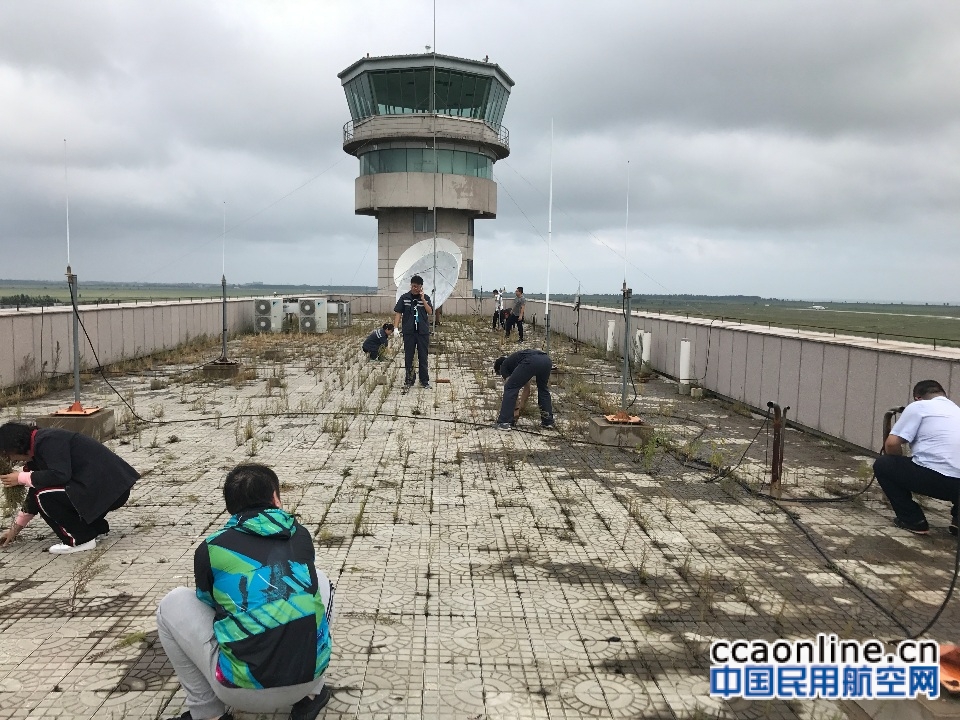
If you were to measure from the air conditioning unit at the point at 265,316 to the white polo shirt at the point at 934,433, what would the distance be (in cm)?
2663

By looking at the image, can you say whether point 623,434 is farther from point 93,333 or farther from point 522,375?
point 93,333

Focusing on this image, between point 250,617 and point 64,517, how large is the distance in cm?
350

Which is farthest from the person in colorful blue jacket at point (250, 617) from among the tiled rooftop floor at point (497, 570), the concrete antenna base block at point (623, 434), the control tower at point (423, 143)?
the control tower at point (423, 143)

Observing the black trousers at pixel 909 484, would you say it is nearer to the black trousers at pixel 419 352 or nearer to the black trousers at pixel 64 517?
the black trousers at pixel 64 517

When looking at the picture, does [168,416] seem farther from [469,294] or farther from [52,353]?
[469,294]

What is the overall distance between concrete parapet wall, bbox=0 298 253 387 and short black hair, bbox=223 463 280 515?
12624 millimetres

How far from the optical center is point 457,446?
→ 10.3 m

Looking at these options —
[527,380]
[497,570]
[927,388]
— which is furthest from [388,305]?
[497,570]

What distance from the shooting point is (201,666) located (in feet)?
11.2

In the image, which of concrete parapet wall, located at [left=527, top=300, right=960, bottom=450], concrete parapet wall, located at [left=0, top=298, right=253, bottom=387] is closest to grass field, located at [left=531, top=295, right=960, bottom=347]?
concrete parapet wall, located at [left=527, top=300, right=960, bottom=450]

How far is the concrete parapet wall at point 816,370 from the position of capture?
9297mm

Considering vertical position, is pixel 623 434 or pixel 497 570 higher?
pixel 623 434

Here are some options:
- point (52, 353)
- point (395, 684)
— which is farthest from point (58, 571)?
point (52, 353)

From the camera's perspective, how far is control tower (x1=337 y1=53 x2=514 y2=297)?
37406 mm
